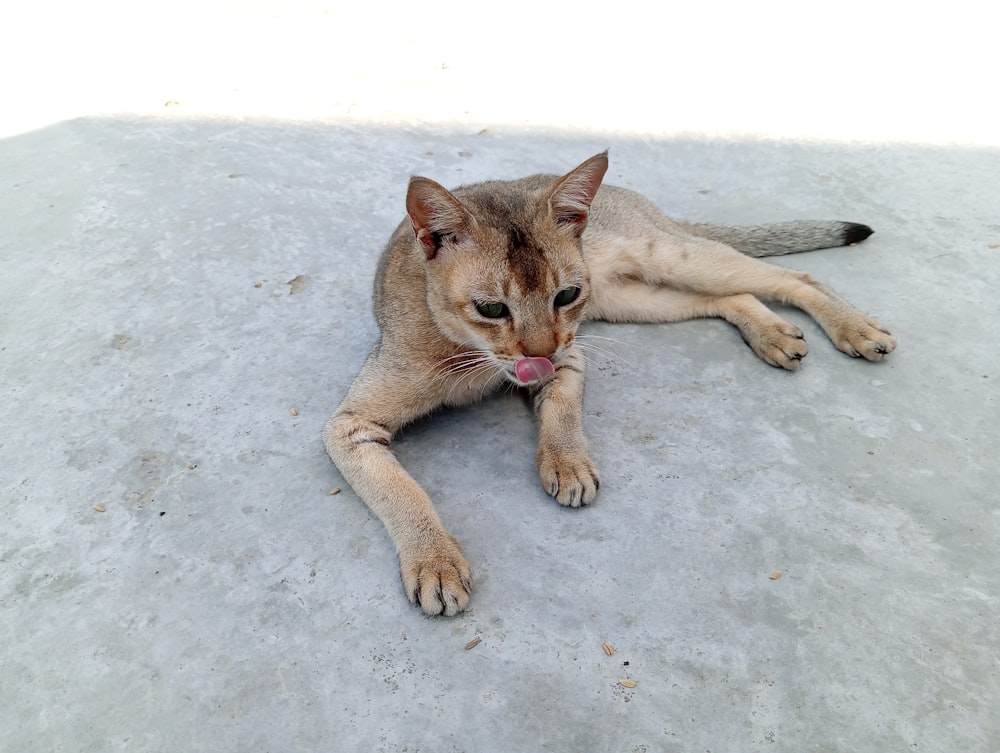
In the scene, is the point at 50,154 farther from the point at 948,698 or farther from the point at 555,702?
the point at 948,698

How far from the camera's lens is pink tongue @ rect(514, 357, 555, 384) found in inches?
98.1

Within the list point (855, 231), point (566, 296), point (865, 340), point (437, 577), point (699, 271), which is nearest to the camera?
point (437, 577)

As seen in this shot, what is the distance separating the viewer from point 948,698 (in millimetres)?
1927

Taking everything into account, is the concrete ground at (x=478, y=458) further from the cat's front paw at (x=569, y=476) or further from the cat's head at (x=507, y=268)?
the cat's head at (x=507, y=268)

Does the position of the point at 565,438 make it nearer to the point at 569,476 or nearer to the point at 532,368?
the point at 569,476

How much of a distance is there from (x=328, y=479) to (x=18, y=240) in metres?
2.33

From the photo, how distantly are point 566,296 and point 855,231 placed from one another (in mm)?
1882

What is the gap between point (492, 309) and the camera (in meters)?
2.55

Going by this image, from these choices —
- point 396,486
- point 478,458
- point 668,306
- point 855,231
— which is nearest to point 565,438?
point 478,458

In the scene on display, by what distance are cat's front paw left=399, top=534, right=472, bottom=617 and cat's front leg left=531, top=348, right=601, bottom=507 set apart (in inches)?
16.2

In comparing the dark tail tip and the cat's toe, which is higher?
the dark tail tip

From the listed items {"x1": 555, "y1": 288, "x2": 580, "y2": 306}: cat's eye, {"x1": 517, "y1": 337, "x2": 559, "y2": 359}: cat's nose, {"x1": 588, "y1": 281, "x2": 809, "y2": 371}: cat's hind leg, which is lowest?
{"x1": 588, "y1": 281, "x2": 809, "y2": 371}: cat's hind leg

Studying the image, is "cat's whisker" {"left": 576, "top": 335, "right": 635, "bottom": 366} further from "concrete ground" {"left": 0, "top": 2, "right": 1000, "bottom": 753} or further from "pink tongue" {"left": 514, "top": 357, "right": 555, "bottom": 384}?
"pink tongue" {"left": 514, "top": 357, "right": 555, "bottom": 384}

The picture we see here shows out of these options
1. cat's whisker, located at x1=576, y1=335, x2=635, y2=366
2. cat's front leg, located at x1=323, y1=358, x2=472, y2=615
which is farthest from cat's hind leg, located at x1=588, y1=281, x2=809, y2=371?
cat's front leg, located at x1=323, y1=358, x2=472, y2=615
